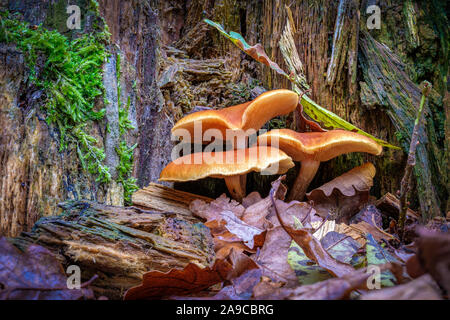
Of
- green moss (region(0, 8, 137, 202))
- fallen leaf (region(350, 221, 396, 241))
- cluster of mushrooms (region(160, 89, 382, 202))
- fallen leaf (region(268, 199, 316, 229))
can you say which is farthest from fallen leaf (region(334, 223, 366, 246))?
green moss (region(0, 8, 137, 202))

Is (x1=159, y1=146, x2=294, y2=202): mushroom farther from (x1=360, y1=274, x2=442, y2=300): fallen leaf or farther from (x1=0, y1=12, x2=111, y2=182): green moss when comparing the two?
(x1=360, y1=274, x2=442, y2=300): fallen leaf

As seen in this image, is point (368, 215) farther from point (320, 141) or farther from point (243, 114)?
point (243, 114)

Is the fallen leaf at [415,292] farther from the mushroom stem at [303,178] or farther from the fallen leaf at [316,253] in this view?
the mushroom stem at [303,178]

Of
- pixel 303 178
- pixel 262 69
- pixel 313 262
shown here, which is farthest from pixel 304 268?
pixel 262 69
